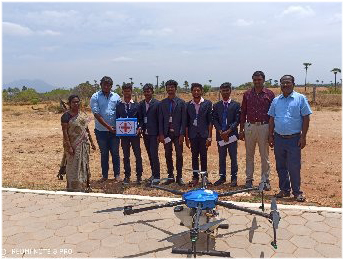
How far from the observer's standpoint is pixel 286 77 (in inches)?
199

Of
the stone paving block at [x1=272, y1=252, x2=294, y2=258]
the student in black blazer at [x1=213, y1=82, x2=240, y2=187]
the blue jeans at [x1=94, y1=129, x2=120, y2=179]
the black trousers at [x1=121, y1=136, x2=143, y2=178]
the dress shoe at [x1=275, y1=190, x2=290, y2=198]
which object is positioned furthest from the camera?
the blue jeans at [x1=94, y1=129, x2=120, y2=179]

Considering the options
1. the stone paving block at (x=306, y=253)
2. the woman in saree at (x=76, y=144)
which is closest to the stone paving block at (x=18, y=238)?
the woman in saree at (x=76, y=144)

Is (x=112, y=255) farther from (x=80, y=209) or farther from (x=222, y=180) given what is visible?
(x=222, y=180)

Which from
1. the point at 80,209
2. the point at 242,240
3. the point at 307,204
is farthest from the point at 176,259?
the point at 307,204

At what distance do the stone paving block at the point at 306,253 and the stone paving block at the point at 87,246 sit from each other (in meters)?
2.06

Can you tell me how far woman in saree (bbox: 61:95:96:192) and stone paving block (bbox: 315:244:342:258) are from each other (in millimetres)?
3548

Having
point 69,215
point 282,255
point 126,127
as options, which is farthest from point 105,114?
point 282,255

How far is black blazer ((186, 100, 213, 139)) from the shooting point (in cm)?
579

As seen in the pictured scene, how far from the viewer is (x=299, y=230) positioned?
13.8 feet

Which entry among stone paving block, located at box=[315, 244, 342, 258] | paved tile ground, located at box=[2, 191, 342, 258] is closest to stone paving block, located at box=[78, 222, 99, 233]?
paved tile ground, located at box=[2, 191, 342, 258]

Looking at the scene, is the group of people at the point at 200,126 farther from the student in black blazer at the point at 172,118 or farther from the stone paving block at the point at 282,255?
the stone paving block at the point at 282,255

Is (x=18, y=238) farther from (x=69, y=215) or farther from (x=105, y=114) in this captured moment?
(x=105, y=114)

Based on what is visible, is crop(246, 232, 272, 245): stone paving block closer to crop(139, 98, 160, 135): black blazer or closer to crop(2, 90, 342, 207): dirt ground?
crop(2, 90, 342, 207): dirt ground

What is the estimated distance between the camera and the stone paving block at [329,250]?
3.68 m
